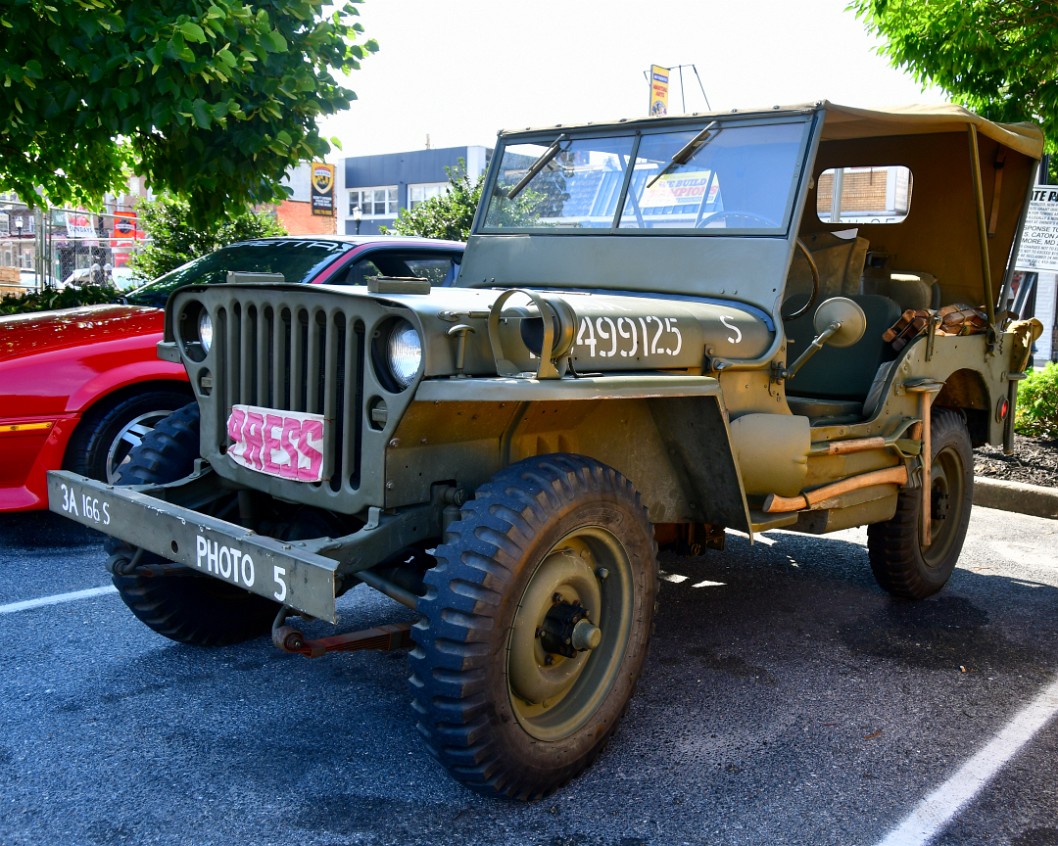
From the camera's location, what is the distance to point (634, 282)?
167 inches

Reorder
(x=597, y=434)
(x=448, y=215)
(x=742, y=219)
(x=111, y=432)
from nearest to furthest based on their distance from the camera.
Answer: (x=597, y=434)
(x=742, y=219)
(x=111, y=432)
(x=448, y=215)

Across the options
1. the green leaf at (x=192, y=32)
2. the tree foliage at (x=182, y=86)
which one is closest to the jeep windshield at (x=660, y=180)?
the green leaf at (x=192, y=32)

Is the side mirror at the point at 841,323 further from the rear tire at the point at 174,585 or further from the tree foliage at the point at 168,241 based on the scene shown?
the tree foliage at the point at 168,241

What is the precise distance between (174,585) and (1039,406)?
720 centimetres

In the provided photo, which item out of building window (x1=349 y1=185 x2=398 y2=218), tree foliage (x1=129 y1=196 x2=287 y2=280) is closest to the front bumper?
tree foliage (x1=129 y1=196 x2=287 y2=280)

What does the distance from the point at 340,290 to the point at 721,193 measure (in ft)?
6.23

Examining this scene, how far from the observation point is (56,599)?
4.71m

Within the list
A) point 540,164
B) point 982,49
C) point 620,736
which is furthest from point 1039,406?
point 620,736

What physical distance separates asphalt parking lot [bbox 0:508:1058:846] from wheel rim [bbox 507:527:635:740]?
245 mm

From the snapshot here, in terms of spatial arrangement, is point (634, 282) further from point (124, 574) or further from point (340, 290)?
point (124, 574)

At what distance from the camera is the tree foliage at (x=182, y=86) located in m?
6.25

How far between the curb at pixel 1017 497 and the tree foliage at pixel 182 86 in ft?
18.2

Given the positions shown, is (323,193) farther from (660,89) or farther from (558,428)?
(558,428)

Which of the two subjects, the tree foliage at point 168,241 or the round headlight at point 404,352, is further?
the tree foliage at point 168,241
